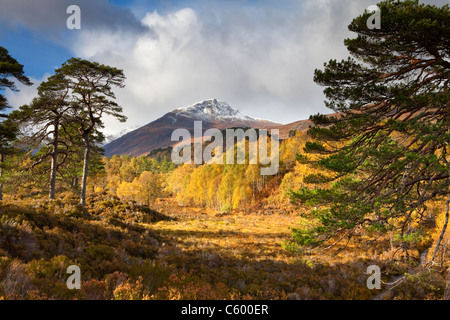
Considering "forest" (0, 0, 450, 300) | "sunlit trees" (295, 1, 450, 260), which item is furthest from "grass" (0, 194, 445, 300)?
"sunlit trees" (295, 1, 450, 260)

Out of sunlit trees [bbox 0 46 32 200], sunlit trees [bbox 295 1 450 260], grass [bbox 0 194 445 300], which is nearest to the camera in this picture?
grass [bbox 0 194 445 300]

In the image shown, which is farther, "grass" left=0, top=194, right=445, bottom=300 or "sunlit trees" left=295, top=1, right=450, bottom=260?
"sunlit trees" left=295, top=1, right=450, bottom=260

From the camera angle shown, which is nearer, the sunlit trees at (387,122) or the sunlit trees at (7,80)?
the sunlit trees at (387,122)

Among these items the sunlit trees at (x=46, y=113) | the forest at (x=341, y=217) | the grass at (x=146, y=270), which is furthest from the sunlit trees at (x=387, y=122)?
the sunlit trees at (x=46, y=113)

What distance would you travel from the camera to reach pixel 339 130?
6.97 m

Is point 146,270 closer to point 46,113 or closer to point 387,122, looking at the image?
point 387,122

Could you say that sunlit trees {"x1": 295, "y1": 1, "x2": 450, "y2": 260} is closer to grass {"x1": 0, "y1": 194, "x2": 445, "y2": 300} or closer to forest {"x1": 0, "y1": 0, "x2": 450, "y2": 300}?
forest {"x1": 0, "y1": 0, "x2": 450, "y2": 300}

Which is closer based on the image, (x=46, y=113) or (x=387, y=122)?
(x=387, y=122)

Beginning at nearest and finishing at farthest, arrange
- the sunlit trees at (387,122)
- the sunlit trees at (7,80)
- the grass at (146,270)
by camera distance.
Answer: the grass at (146,270) < the sunlit trees at (387,122) < the sunlit trees at (7,80)

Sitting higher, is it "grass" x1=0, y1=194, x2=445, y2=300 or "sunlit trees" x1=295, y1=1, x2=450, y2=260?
"sunlit trees" x1=295, y1=1, x2=450, y2=260

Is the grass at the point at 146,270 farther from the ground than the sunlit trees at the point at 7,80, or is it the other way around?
the sunlit trees at the point at 7,80

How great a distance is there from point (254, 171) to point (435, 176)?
39284mm

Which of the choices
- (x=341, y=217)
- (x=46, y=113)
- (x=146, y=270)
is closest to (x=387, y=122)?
(x=341, y=217)

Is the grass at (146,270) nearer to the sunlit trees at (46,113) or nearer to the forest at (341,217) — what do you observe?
the forest at (341,217)
